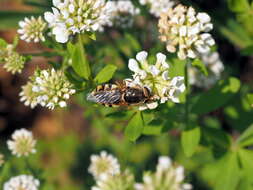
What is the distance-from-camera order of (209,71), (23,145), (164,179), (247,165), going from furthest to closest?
(209,71), (247,165), (23,145), (164,179)

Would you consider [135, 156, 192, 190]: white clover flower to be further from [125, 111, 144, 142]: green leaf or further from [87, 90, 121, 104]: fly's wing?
[87, 90, 121, 104]: fly's wing

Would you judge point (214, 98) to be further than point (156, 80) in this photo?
Yes

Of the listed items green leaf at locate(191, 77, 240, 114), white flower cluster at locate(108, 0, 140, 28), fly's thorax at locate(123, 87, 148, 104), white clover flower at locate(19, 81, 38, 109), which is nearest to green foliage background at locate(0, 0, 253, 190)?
green leaf at locate(191, 77, 240, 114)

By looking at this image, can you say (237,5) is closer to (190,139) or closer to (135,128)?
(190,139)

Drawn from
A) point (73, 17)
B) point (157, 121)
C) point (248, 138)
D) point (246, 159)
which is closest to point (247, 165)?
point (246, 159)

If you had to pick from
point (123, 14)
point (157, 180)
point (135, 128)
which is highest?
point (123, 14)

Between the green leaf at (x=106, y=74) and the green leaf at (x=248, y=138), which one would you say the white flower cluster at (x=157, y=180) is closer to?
the green leaf at (x=106, y=74)

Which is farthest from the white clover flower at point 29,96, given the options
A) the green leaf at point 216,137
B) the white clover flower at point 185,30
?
the green leaf at point 216,137
